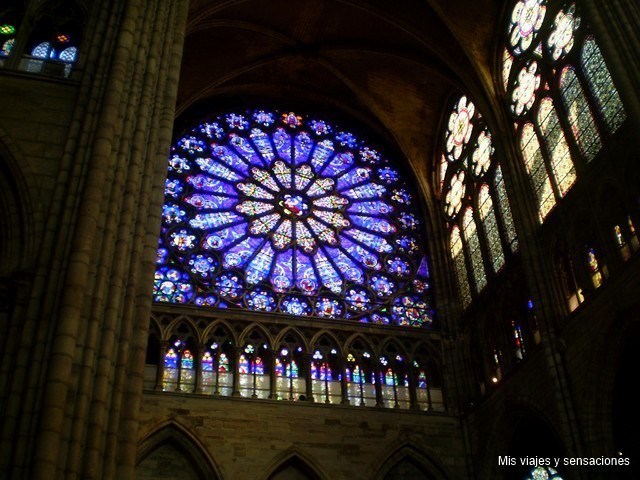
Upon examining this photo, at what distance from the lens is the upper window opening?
38.5 feet

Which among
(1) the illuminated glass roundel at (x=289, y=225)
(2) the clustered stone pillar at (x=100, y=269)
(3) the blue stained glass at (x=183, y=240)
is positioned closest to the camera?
(2) the clustered stone pillar at (x=100, y=269)

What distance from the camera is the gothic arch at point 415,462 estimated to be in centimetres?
1311

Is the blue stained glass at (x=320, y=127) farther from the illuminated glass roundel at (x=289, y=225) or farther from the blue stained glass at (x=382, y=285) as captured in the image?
the blue stained glass at (x=382, y=285)

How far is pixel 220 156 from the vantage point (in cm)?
1658

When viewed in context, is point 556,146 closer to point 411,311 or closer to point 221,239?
point 411,311

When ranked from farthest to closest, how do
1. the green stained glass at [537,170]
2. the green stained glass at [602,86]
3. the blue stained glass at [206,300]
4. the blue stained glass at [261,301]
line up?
the blue stained glass at [261,301] < the blue stained glass at [206,300] < the green stained glass at [537,170] < the green stained glass at [602,86]

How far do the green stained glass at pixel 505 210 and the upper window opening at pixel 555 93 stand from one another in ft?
3.26

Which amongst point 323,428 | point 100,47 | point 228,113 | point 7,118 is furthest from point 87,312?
point 228,113

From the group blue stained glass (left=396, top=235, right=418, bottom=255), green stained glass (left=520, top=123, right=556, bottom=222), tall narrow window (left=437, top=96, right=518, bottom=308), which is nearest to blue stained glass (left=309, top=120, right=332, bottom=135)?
tall narrow window (left=437, top=96, right=518, bottom=308)

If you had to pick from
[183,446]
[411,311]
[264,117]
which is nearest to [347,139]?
[264,117]

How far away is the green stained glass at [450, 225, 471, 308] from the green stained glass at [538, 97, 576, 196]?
344cm

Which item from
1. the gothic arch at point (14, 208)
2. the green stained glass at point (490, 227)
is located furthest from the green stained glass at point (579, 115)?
the gothic arch at point (14, 208)

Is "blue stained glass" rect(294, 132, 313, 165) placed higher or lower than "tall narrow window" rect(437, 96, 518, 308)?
higher

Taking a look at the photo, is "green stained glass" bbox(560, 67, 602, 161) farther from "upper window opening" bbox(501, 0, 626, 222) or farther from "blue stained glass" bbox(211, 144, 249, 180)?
"blue stained glass" bbox(211, 144, 249, 180)
